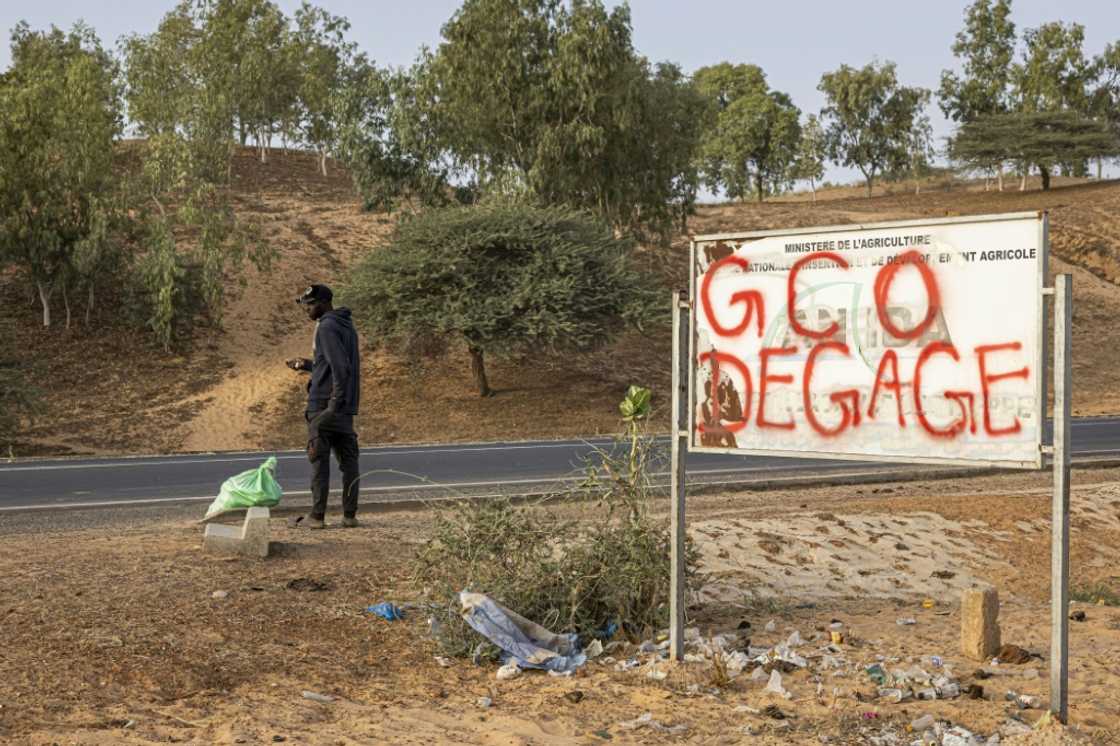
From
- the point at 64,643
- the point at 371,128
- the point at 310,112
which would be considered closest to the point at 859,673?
the point at 64,643

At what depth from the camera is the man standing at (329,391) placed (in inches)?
398

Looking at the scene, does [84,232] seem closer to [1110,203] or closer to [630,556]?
[630,556]

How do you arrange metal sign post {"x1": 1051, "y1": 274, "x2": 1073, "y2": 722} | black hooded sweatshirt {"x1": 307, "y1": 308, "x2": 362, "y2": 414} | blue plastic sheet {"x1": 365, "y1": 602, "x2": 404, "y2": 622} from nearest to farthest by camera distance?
1. metal sign post {"x1": 1051, "y1": 274, "x2": 1073, "y2": 722}
2. blue plastic sheet {"x1": 365, "y1": 602, "x2": 404, "y2": 622}
3. black hooded sweatshirt {"x1": 307, "y1": 308, "x2": 362, "y2": 414}

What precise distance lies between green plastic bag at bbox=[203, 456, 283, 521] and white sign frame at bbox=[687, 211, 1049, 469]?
4.98 metres

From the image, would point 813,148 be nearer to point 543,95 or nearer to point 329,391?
point 543,95

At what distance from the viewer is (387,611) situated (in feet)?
25.3

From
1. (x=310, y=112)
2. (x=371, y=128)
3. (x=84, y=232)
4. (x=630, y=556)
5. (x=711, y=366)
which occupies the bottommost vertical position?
(x=630, y=556)

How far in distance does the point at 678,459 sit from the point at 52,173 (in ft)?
98.2

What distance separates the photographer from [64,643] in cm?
670

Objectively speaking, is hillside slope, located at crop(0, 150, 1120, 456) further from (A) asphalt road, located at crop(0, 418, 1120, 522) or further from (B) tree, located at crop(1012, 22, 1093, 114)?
(B) tree, located at crop(1012, 22, 1093, 114)

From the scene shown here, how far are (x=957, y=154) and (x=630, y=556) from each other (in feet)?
241

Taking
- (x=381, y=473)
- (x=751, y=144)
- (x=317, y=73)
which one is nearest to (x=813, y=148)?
(x=751, y=144)

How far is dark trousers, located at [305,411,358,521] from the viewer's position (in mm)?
10156

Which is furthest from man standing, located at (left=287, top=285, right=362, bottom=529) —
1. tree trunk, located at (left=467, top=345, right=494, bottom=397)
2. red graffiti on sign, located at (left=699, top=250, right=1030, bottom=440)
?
tree trunk, located at (left=467, top=345, right=494, bottom=397)
